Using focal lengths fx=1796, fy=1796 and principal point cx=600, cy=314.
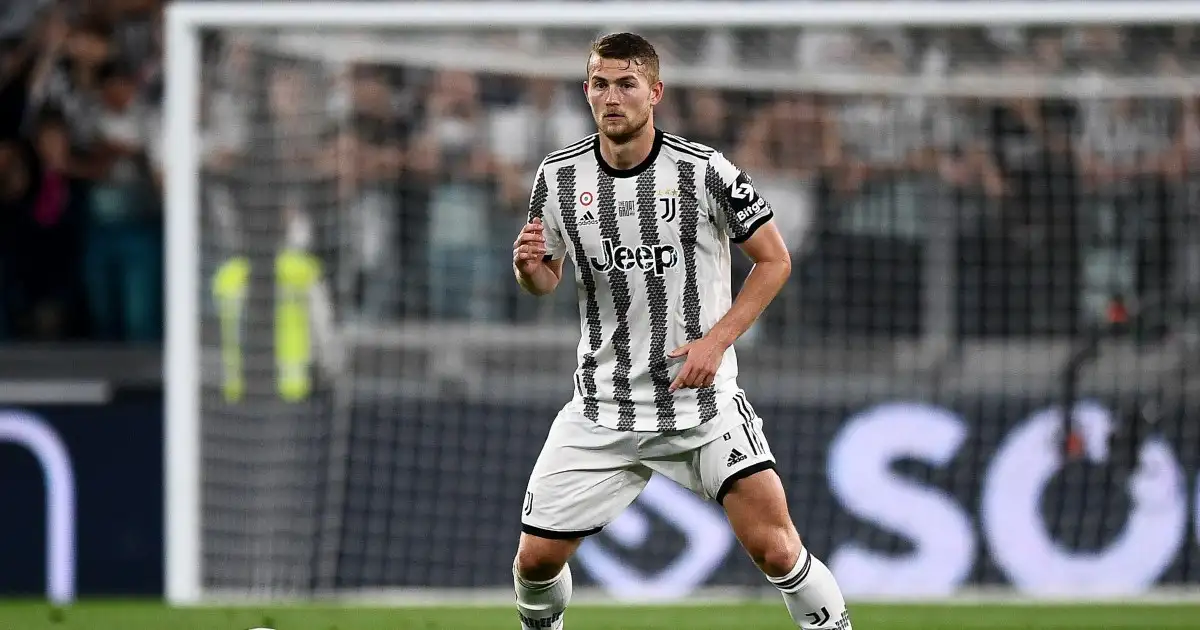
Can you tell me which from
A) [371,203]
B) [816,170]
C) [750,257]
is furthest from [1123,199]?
[750,257]

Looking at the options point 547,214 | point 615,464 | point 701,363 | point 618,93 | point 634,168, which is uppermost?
point 618,93

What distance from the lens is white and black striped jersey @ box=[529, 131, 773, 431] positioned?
4867 millimetres

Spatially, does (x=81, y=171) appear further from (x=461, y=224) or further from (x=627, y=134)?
(x=627, y=134)

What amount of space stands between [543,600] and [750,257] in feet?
3.67

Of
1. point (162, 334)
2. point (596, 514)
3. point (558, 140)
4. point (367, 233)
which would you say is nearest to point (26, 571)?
point (162, 334)

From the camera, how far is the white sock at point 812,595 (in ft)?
15.6

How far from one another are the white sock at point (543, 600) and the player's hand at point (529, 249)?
34.2 inches

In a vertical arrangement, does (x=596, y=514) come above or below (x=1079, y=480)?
above

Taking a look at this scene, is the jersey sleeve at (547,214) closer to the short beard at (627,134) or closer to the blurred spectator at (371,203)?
the short beard at (627,134)

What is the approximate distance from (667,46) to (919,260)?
160 centimetres

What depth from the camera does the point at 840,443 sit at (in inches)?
333

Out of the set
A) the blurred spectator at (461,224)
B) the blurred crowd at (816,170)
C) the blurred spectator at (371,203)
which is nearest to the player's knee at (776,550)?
the blurred crowd at (816,170)

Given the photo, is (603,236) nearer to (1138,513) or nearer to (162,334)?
(1138,513)

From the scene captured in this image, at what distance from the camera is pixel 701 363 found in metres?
4.74
